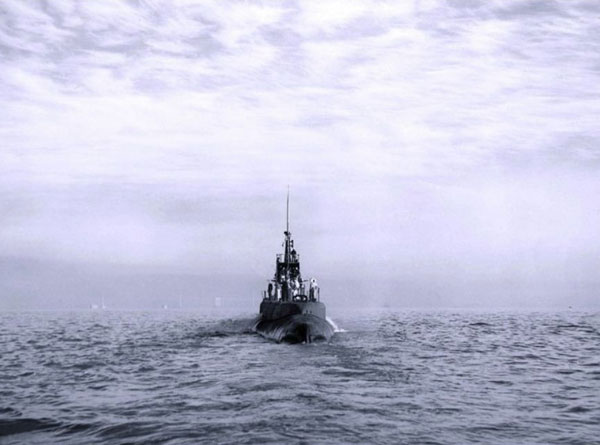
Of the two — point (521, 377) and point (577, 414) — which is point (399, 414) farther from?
point (521, 377)

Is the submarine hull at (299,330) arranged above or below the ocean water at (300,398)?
above

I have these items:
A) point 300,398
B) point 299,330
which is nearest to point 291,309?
point 299,330

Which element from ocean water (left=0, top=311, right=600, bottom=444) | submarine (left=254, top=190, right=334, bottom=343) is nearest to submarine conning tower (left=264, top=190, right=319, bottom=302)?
submarine (left=254, top=190, right=334, bottom=343)

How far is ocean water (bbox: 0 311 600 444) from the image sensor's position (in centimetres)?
1780

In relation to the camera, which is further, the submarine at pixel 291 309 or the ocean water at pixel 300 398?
the submarine at pixel 291 309

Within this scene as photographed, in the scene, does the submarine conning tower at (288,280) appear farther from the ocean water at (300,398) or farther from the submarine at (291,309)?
the ocean water at (300,398)

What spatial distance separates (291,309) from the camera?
191ft

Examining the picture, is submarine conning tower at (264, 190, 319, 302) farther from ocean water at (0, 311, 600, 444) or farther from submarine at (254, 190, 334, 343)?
ocean water at (0, 311, 600, 444)

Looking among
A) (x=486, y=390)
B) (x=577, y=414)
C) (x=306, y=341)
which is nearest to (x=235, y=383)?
(x=486, y=390)

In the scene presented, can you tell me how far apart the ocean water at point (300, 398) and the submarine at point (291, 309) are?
21.2 ft

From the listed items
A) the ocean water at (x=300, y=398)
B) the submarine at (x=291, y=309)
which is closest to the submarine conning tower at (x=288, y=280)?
the submarine at (x=291, y=309)

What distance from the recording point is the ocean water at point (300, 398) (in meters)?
17.8

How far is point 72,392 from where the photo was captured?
2544cm

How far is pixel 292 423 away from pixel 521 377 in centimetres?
1609
